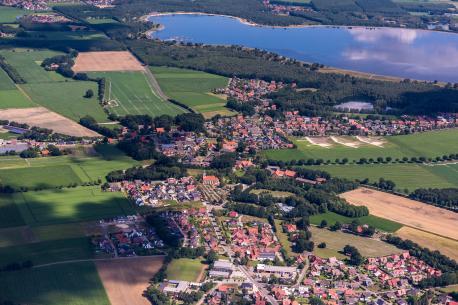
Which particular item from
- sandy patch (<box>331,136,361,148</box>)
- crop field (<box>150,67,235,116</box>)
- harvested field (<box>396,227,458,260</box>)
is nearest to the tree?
crop field (<box>150,67,235,116</box>)

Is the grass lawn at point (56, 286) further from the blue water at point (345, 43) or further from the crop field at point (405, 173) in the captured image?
the blue water at point (345, 43)

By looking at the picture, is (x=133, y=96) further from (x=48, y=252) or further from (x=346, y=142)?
(x=48, y=252)

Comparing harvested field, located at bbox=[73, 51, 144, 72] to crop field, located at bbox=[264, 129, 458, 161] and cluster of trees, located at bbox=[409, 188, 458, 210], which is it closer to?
crop field, located at bbox=[264, 129, 458, 161]

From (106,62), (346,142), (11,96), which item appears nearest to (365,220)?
(346,142)

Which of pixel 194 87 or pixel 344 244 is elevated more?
pixel 194 87

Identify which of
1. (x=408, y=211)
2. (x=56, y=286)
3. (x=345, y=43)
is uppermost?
(x=345, y=43)

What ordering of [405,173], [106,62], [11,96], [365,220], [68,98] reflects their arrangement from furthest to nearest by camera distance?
1. [106,62]
2. [68,98]
3. [11,96]
4. [405,173]
5. [365,220]

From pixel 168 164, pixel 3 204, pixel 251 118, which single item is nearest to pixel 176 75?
pixel 251 118
